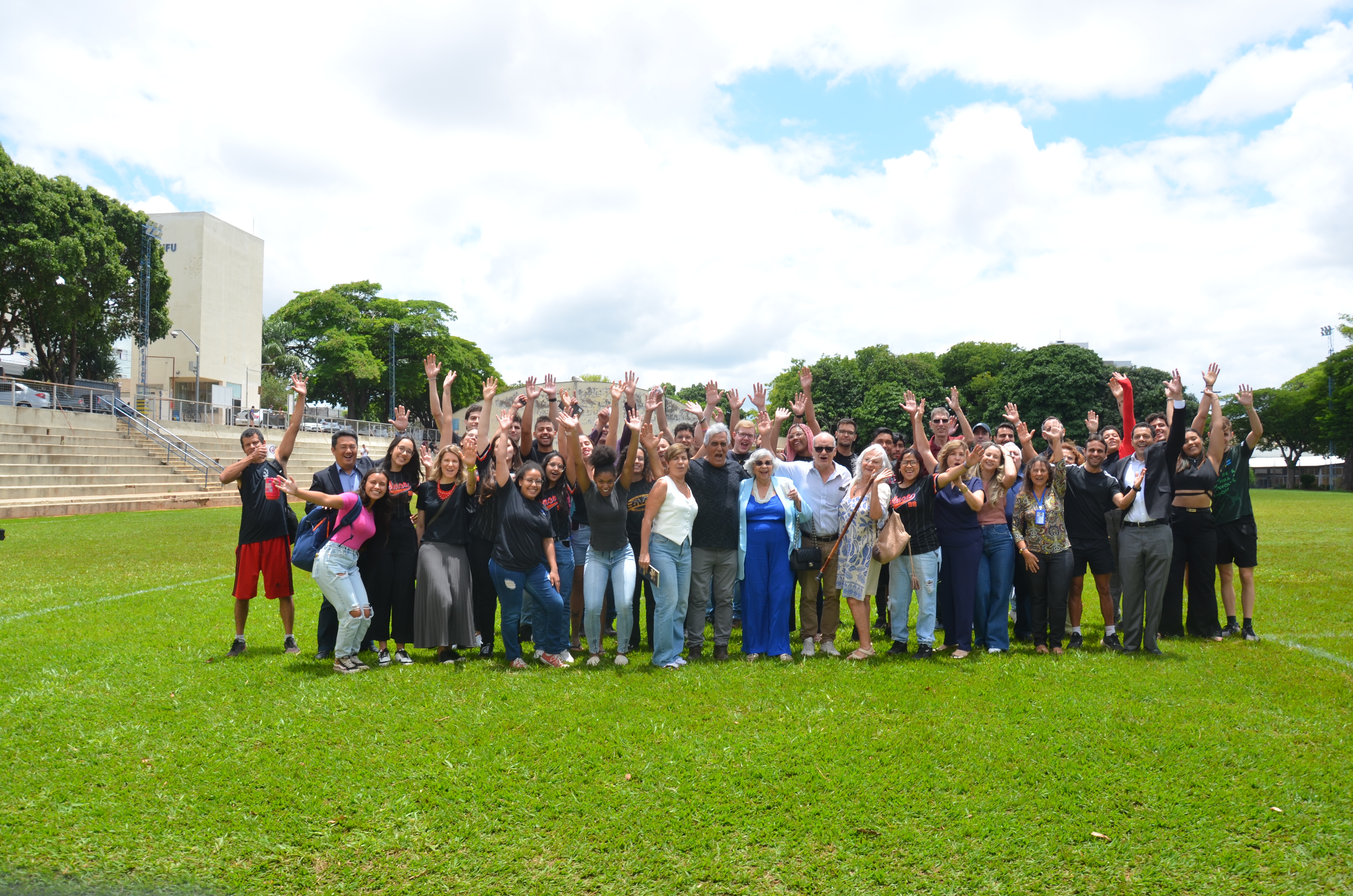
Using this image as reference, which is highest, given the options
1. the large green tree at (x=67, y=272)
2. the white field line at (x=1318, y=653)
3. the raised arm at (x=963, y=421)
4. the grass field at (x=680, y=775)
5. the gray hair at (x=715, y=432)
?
the large green tree at (x=67, y=272)

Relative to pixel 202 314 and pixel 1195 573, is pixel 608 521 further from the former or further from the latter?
pixel 202 314

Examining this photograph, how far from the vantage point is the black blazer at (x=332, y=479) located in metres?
6.36

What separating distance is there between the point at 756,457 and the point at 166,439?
2961 cm

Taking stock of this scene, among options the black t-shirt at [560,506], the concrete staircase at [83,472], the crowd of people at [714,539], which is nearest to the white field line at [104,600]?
the crowd of people at [714,539]

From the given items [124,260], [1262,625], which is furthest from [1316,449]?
[124,260]

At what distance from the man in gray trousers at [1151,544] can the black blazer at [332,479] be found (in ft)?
21.4

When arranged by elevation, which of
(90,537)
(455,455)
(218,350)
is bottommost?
(90,537)

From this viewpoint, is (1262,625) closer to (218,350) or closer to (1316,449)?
(218,350)

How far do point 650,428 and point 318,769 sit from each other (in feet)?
12.0

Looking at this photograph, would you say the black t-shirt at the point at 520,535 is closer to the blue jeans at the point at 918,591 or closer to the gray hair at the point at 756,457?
the gray hair at the point at 756,457

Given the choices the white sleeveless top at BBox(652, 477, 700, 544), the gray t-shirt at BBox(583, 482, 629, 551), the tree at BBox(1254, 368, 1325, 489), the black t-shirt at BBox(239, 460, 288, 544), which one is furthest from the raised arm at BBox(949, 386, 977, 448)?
the tree at BBox(1254, 368, 1325, 489)

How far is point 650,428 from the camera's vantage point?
7012 millimetres

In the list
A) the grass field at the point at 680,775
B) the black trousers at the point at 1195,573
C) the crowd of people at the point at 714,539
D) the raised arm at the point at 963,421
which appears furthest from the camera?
the raised arm at the point at 963,421

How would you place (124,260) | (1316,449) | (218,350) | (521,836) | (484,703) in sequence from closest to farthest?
(521,836) → (484,703) → (124,260) → (218,350) → (1316,449)
